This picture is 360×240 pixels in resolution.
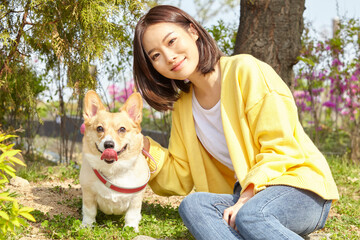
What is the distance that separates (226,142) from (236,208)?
48 centimetres

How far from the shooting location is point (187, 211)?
2.49 m

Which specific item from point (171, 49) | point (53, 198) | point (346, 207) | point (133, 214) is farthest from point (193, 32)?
point (346, 207)

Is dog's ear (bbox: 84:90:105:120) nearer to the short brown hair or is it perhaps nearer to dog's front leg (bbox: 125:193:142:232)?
the short brown hair

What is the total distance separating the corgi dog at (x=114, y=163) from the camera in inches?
102

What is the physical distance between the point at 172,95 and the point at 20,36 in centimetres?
157

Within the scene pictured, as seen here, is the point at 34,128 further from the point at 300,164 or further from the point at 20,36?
the point at 300,164

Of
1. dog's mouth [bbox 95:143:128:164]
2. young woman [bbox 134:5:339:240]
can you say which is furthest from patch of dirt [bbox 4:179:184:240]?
dog's mouth [bbox 95:143:128:164]

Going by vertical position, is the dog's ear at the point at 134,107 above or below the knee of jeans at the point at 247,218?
above

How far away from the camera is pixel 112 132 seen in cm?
255

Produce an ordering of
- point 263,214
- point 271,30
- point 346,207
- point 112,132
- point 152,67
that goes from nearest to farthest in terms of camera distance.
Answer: point 263,214 < point 112,132 < point 152,67 < point 346,207 < point 271,30

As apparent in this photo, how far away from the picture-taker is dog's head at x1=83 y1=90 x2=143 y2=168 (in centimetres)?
249

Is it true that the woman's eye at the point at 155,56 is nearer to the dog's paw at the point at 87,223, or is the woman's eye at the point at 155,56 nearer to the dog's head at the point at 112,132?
the dog's head at the point at 112,132

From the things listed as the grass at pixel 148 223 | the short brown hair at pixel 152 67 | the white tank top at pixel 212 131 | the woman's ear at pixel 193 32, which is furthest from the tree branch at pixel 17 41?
the white tank top at pixel 212 131

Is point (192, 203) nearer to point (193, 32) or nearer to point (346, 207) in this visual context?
point (193, 32)
